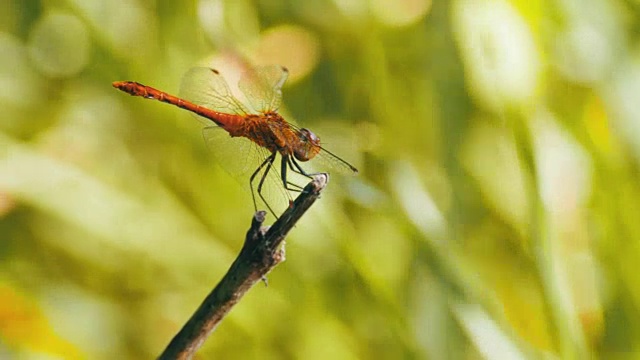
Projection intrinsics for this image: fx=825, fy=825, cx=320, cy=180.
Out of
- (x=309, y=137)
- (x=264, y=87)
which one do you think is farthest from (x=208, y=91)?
(x=309, y=137)

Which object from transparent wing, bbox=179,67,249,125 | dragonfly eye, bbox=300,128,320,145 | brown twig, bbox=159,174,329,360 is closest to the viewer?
brown twig, bbox=159,174,329,360

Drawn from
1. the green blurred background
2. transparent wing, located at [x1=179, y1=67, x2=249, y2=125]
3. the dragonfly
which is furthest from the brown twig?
the green blurred background

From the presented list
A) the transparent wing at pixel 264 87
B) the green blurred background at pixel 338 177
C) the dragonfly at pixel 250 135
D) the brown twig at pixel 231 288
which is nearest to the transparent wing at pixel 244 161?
the dragonfly at pixel 250 135

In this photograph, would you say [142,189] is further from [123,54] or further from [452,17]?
[452,17]

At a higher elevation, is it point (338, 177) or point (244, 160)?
point (338, 177)

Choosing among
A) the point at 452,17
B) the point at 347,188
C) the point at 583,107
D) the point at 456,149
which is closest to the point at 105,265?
the point at 347,188

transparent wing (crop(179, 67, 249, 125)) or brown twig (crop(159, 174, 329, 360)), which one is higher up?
transparent wing (crop(179, 67, 249, 125))

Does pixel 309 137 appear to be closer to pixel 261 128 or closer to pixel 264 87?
pixel 261 128

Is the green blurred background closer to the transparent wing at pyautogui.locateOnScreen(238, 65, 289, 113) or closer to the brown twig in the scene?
the transparent wing at pyautogui.locateOnScreen(238, 65, 289, 113)
